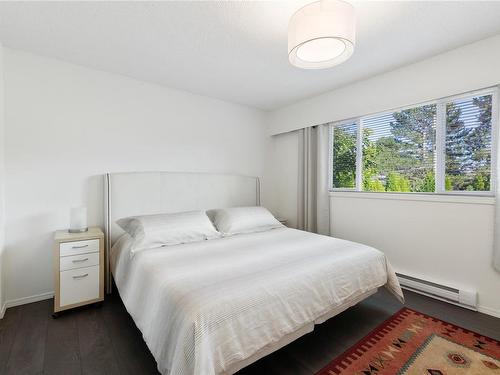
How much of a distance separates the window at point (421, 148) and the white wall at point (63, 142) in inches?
86.9

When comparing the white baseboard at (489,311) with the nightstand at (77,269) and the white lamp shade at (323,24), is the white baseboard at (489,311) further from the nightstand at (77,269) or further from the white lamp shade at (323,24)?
the nightstand at (77,269)

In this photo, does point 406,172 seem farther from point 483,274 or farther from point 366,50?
point 366,50

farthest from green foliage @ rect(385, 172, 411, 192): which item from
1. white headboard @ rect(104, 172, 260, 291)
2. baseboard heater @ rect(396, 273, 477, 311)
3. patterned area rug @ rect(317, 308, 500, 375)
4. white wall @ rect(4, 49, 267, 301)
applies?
white wall @ rect(4, 49, 267, 301)

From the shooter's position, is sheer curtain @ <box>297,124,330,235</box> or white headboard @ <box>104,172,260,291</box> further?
sheer curtain @ <box>297,124,330,235</box>

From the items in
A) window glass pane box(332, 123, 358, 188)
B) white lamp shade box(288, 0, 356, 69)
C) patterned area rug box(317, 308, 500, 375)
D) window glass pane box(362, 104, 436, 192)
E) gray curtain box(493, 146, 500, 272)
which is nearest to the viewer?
white lamp shade box(288, 0, 356, 69)

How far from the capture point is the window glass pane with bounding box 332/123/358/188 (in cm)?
335

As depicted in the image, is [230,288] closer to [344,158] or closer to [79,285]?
[79,285]

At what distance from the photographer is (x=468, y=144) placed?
2.40 metres

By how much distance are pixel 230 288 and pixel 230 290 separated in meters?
0.02

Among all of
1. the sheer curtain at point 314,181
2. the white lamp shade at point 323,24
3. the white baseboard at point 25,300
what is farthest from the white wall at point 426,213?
the white baseboard at point 25,300

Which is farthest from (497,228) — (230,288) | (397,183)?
(230,288)

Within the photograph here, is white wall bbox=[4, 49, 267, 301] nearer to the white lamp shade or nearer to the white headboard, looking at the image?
the white headboard

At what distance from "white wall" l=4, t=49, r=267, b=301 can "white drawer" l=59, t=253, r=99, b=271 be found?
505 mm

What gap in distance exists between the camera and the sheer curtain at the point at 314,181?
137 inches
